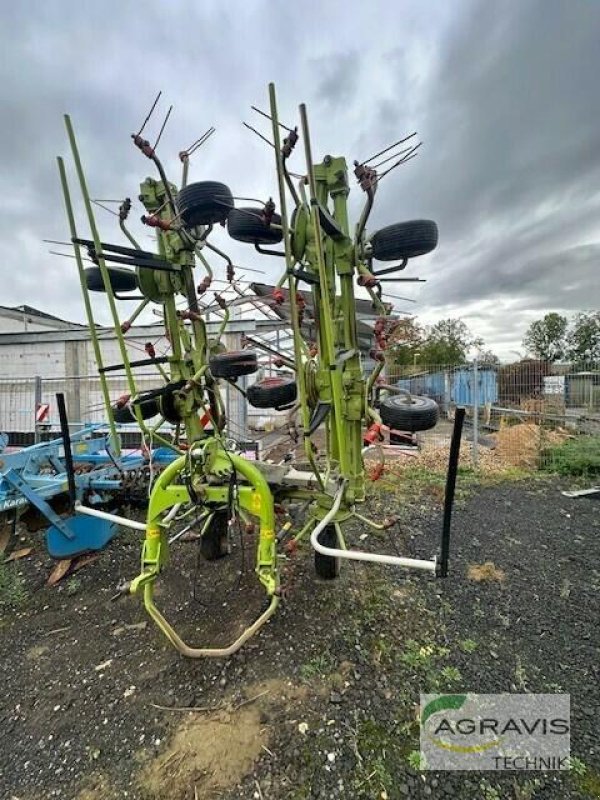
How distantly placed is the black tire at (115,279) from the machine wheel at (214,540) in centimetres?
212

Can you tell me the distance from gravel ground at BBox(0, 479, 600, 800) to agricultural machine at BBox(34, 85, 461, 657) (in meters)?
0.33

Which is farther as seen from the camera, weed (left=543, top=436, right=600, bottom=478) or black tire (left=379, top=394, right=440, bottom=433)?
weed (left=543, top=436, right=600, bottom=478)

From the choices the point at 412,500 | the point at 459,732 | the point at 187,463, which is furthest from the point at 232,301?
the point at 412,500

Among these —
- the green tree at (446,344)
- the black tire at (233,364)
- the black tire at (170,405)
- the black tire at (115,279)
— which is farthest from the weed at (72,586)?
the green tree at (446,344)

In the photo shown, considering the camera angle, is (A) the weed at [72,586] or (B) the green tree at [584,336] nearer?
(A) the weed at [72,586]

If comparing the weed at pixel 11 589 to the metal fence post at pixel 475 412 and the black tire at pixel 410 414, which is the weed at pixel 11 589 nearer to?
the black tire at pixel 410 414

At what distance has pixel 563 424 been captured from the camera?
28.3ft

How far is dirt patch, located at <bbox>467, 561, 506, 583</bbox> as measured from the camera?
11.2 feet

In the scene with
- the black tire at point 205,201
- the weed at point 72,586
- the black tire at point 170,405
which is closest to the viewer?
the black tire at point 205,201

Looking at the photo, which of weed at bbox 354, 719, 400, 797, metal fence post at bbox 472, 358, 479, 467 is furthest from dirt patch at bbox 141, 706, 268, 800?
metal fence post at bbox 472, 358, 479, 467

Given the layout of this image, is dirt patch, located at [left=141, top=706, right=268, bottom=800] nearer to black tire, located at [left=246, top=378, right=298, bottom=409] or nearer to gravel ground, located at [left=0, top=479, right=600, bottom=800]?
gravel ground, located at [left=0, top=479, right=600, bottom=800]

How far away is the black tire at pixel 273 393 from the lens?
2.84 m

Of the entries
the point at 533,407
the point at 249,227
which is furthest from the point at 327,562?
the point at 533,407

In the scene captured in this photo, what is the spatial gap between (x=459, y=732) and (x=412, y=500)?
3.73 meters
